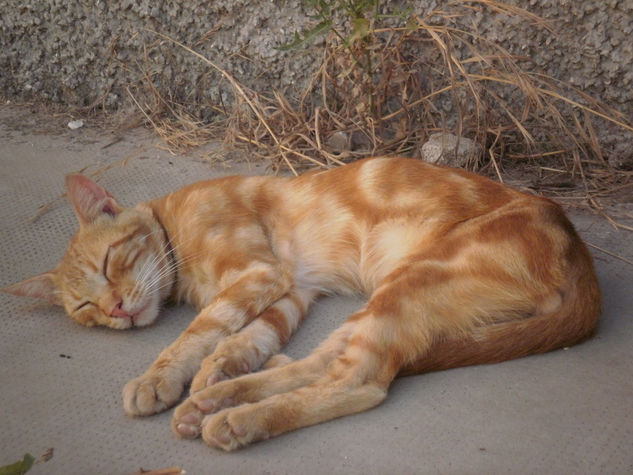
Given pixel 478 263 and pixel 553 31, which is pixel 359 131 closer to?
pixel 553 31

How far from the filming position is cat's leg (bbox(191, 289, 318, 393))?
7.27ft

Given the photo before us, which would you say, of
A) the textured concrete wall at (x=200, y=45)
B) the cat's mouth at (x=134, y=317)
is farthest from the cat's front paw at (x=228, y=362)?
the textured concrete wall at (x=200, y=45)

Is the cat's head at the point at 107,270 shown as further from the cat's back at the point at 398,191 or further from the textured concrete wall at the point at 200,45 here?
the textured concrete wall at the point at 200,45

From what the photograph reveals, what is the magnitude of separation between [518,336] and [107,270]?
1428mm

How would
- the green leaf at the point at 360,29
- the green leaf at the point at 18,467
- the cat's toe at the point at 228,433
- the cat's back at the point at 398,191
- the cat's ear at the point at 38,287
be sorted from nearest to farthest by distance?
the green leaf at the point at 18,467, the cat's toe at the point at 228,433, the cat's back at the point at 398,191, the cat's ear at the point at 38,287, the green leaf at the point at 360,29

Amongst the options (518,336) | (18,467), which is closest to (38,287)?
(18,467)

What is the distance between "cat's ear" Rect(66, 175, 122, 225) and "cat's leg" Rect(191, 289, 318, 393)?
755 mm

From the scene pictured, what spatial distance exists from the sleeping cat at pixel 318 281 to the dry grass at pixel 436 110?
84 cm

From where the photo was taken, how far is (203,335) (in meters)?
2.39

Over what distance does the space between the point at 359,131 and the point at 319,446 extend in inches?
86.6

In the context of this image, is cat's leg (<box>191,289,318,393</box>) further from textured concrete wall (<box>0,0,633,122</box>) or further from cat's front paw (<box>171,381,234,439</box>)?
textured concrete wall (<box>0,0,633,122</box>)

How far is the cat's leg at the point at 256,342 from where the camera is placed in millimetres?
2215

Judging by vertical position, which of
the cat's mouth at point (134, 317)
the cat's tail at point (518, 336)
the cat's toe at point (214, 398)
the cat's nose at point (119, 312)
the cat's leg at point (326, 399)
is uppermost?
the cat's tail at point (518, 336)

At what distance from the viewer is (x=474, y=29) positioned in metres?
3.51
